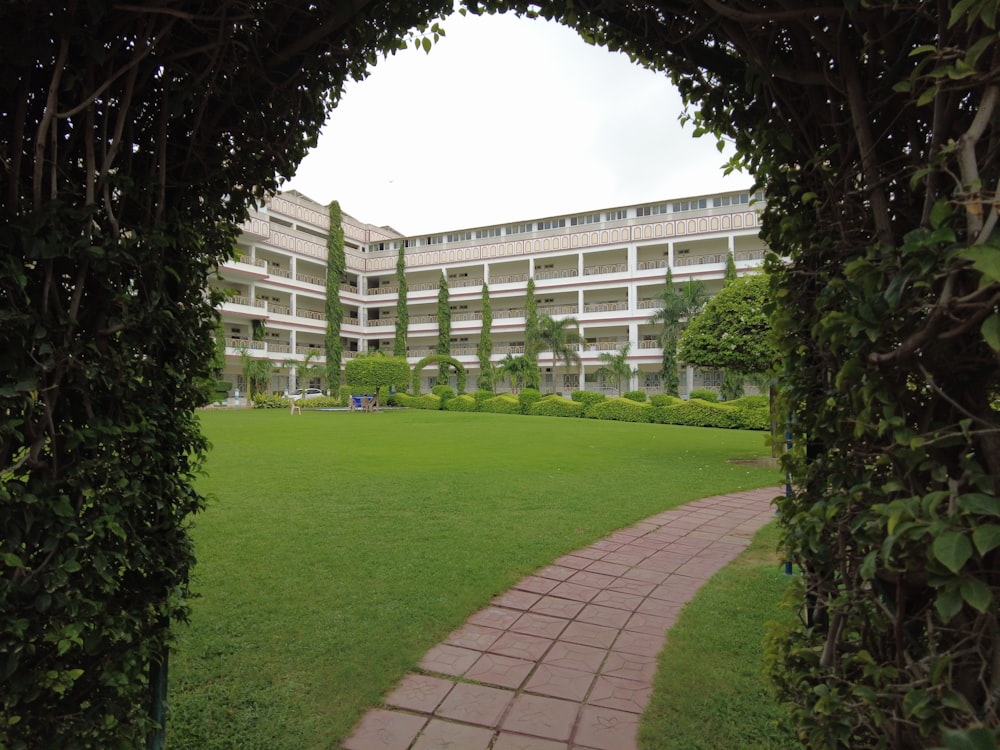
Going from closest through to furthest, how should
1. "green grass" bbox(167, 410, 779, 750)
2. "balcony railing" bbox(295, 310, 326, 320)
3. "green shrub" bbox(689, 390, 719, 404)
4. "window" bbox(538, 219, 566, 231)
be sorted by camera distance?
"green grass" bbox(167, 410, 779, 750) → "green shrub" bbox(689, 390, 719, 404) → "balcony railing" bbox(295, 310, 326, 320) → "window" bbox(538, 219, 566, 231)

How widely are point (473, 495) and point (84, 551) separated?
21.8 feet

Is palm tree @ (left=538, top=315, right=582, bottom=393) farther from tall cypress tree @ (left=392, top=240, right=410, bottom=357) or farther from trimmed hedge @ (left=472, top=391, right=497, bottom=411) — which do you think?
tall cypress tree @ (left=392, top=240, right=410, bottom=357)

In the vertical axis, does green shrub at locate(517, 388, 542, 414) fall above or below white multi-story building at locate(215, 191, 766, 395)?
below

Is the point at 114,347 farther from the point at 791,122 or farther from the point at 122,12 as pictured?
the point at 791,122

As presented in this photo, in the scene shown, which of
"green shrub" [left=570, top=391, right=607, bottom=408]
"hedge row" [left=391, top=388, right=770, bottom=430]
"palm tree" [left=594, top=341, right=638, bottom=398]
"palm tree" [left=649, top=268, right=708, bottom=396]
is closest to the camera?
"hedge row" [left=391, top=388, right=770, bottom=430]

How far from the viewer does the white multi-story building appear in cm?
3909

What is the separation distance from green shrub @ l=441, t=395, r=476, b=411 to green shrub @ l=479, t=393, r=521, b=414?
68cm

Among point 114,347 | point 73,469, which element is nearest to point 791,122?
point 114,347

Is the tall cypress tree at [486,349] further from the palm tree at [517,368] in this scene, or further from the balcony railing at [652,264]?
the balcony railing at [652,264]

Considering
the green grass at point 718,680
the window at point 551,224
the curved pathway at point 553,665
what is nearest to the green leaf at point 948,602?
the green grass at point 718,680

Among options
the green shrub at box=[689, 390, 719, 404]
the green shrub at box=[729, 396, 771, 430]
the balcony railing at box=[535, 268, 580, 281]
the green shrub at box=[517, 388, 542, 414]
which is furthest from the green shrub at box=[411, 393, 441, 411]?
the green shrub at box=[729, 396, 771, 430]

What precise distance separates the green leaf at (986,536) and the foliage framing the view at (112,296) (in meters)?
2.10

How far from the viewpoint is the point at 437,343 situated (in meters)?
48.3

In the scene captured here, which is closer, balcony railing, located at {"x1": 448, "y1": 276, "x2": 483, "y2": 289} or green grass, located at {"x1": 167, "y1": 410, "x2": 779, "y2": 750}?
green grass, located at {"x1": 167, "y1": 410, "x2": 779, "y2": 750}
